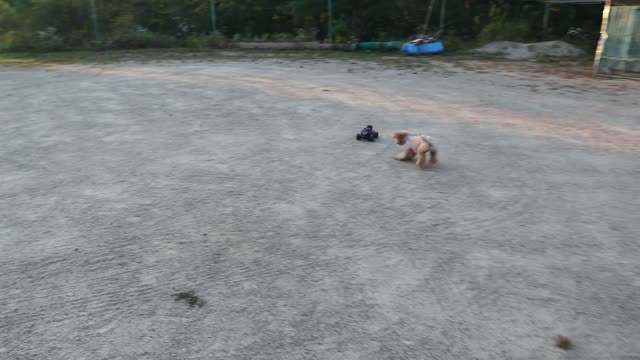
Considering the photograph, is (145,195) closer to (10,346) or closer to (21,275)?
(21,275)

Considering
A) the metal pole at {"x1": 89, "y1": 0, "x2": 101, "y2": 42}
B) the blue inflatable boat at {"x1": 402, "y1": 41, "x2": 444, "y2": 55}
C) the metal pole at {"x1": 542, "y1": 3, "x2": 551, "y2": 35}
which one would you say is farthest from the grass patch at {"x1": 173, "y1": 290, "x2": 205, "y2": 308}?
the metal pole at {"x1": 542, "y1": 3, "x2": 551, "y2": 35}

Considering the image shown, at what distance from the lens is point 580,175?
4.34 m

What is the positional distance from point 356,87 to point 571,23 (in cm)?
1075

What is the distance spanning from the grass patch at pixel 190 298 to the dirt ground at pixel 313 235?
0.04 feet

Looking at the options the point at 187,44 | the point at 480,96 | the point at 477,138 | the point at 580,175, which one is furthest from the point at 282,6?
the point at 580,175

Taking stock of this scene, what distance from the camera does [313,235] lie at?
3.25 meters

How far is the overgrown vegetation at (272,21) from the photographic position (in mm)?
14461

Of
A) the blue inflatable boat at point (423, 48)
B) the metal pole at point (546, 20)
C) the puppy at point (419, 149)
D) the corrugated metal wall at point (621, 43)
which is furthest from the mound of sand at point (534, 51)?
the puppy at point (419, 149)

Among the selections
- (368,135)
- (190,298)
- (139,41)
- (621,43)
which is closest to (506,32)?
(621,43)

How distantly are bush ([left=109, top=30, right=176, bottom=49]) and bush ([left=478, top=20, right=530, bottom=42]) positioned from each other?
29.7 ft

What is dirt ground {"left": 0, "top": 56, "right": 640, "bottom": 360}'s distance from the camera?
2.33 meters

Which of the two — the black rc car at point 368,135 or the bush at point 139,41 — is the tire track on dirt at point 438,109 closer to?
the black rc car at point 368,135

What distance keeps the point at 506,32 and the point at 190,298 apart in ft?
49.1

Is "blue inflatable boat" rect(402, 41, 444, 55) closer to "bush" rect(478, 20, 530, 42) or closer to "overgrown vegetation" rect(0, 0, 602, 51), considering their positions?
"overgrown vegetation" rect(0, 0, 602, 51)
